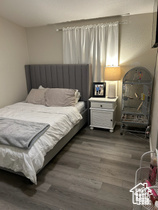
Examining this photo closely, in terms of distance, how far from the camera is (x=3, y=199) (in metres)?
1.57

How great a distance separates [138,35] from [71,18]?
1377 mm

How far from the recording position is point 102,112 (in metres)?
3.03

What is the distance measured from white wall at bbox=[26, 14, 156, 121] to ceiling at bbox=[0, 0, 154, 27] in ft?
0.69

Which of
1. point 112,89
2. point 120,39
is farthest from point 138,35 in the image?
point 112,89

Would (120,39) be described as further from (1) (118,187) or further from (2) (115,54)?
(1) (118,187)

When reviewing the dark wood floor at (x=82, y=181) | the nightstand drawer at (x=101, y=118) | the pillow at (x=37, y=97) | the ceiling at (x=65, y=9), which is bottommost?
the dark wood floor at (x=82, y=181)

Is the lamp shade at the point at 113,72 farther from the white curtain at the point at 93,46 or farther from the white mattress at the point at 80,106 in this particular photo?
the white mattress at the point at 80,106

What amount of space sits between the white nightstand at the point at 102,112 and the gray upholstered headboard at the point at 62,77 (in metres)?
0.30

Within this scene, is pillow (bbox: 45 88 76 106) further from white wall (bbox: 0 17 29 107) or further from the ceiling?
the ceiling

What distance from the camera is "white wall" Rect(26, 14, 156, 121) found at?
2.76 meters

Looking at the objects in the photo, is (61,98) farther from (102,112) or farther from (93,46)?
(93,46)

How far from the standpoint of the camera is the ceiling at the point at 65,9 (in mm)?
2230

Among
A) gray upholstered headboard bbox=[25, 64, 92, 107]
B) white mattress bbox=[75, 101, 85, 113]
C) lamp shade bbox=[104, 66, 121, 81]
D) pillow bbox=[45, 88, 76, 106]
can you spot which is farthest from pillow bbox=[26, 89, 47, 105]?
lamp shade bbox=[104, 66, 121, 81]

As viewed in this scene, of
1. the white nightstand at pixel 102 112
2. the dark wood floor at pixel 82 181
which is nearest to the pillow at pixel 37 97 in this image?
the white nightstand at pixel 102 112
